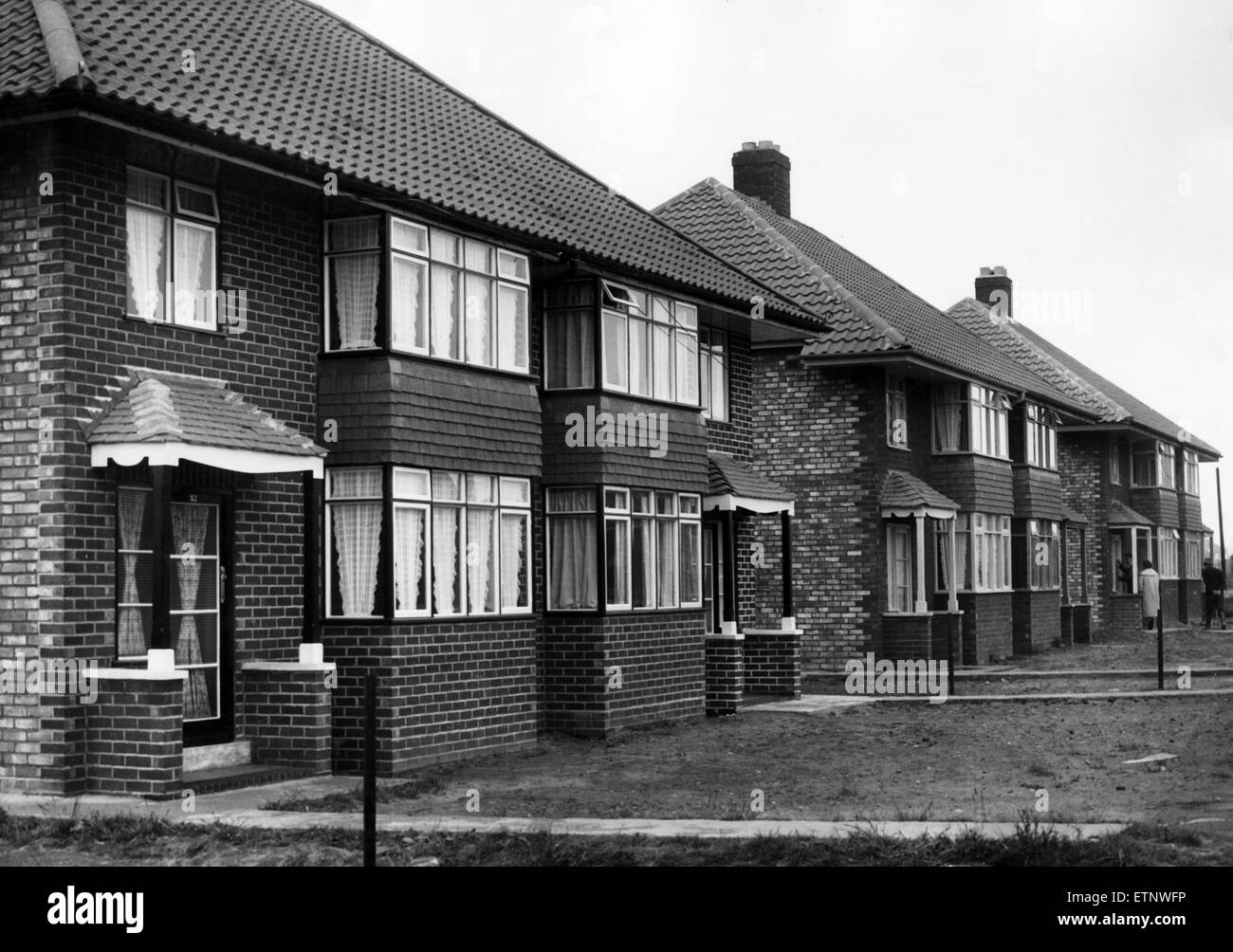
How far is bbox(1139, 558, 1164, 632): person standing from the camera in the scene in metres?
41.5

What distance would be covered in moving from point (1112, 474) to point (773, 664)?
1002 inches

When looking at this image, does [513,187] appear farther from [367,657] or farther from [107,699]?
[107,699]

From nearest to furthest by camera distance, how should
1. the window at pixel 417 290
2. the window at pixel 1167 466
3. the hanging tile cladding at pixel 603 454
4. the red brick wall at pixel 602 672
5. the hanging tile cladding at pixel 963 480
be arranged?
the window at pixel 417 290 < the red brick wall at pixel 602 672 < the hanging tile cladding at pixel 603 454 < the hanging tile cladding at pixel 963 480 < the window at pixel 1167 466

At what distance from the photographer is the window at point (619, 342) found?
65.5 ft

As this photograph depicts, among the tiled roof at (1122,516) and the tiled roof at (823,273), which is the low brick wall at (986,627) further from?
the tiled roof at (1122,516)

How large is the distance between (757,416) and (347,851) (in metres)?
19.6

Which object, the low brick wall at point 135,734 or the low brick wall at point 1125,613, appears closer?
the low brick wall at point 135,734

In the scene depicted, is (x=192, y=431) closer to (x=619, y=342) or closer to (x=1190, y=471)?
(x=619, y=342)

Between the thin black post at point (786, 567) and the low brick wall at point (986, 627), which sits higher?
the thin black post at point (786, 567)

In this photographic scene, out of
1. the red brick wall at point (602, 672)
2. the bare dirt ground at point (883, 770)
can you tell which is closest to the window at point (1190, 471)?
the bare dirt ground at point (883, 770)

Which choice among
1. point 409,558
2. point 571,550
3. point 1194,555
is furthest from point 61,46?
point 1194,555

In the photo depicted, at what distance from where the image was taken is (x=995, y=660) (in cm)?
3425

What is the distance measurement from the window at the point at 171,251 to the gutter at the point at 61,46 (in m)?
1.21
